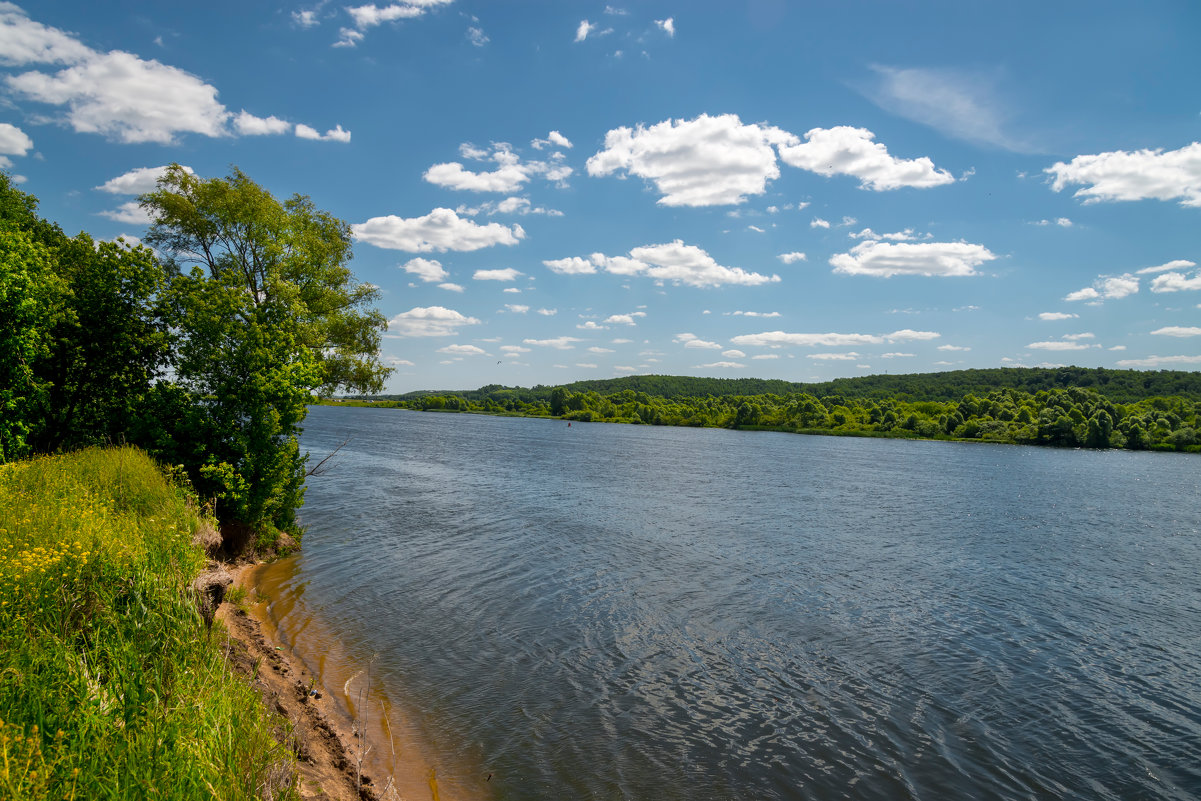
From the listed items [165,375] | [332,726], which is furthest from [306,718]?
[165,375]

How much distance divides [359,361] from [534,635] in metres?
17.6

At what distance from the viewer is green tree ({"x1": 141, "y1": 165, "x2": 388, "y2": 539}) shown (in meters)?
19.3

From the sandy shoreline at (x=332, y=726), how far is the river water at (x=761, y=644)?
1.38 feet

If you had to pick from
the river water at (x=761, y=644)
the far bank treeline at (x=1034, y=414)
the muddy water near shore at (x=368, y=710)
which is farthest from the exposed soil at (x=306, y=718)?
the far bank treeline at (x=1034, y=414)

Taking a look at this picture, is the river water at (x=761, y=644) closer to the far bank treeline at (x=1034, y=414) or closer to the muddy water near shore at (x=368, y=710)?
the muddy water near shore at (x=368, y=710)

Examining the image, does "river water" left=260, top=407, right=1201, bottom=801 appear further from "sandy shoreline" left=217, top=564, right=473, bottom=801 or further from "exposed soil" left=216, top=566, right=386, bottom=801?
"exposed soil" left=216, top=566, right=386, bottom=801

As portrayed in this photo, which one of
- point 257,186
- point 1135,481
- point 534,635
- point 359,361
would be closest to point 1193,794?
point 534,635

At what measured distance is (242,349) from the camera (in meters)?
19.8

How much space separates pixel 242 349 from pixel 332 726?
14.0 m

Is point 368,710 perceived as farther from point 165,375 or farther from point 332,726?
point 165,375

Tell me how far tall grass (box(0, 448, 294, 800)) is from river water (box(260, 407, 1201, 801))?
4.53m

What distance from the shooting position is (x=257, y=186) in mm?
25391

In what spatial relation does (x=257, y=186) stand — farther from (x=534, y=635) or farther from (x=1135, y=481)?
(x=1135, y=481)

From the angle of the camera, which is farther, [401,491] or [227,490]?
[401,491]
